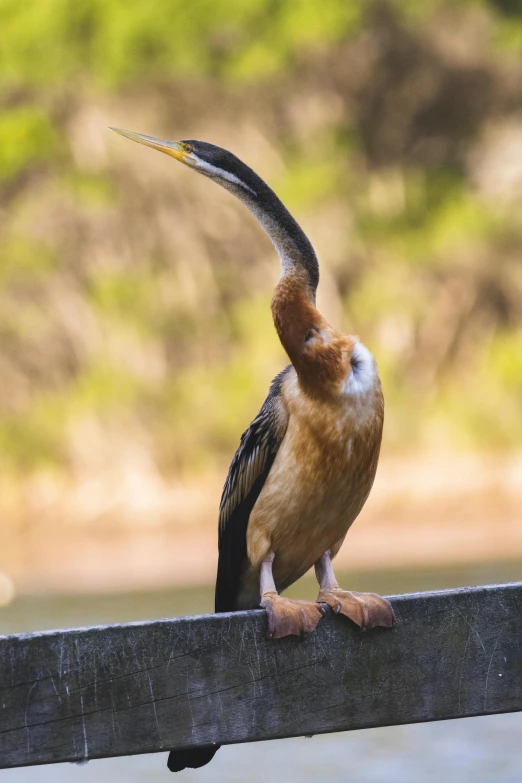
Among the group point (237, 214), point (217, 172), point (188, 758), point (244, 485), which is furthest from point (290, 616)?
point (237, 214)

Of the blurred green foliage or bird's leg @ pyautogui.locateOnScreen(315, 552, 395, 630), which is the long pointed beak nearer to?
bird's leg @ pyautogui.locateOnScreen(315, 552, 395, 630)

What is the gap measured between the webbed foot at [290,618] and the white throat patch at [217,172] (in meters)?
1.00

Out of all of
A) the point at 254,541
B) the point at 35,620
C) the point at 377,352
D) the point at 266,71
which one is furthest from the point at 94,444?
the point at 254,541

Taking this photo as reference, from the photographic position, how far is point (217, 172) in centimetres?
297

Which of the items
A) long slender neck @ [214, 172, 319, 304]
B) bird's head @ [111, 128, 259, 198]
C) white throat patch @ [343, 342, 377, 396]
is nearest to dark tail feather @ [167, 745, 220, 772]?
white throat patch @ [343, 342, 377, 396]

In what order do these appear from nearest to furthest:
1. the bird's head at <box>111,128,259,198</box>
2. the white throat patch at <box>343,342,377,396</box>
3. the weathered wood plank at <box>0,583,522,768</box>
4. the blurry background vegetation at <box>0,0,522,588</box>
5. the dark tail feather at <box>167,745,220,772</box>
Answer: the weathered wood plank at <box>0,583,522,768</box>, the dark tail feather at <box>167,745,220,772</box>, the white throat patch at <box>343,342,377,396</box>, the bird's head at <box>111,128,259,198</box>, the blurry background vegetation at <box>0,0,522,588</box>

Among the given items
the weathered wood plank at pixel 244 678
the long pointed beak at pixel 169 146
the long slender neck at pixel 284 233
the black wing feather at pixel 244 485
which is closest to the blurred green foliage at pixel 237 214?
the black wing feather at pixel 244 485

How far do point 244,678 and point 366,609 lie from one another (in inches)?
11.6

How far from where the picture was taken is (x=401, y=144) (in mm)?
22438

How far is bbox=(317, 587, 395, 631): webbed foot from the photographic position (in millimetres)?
2057

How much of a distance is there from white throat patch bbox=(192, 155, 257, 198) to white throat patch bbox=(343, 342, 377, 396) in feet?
1.39

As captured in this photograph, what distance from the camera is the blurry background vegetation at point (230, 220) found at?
64.3 ft

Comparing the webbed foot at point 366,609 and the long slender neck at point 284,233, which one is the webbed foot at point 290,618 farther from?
the long slender neck at point 284,233

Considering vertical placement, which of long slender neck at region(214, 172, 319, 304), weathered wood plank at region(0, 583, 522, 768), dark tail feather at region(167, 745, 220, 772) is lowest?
dark tail feather at region(167, 745, 220, 772)
